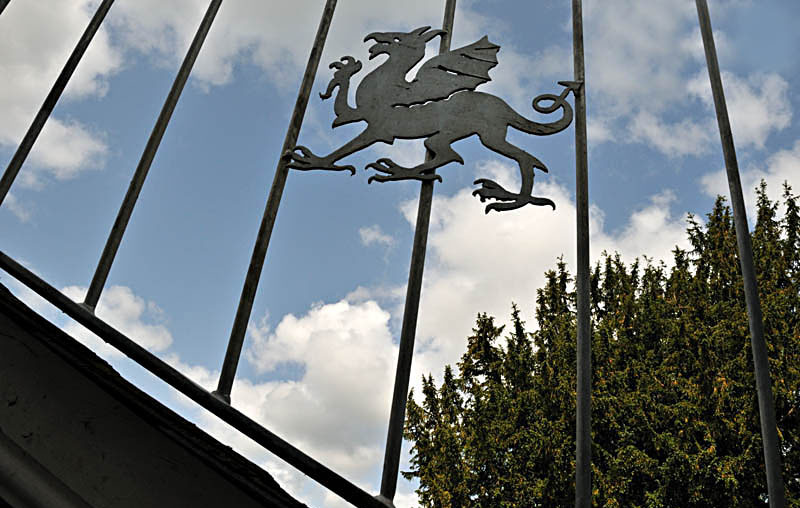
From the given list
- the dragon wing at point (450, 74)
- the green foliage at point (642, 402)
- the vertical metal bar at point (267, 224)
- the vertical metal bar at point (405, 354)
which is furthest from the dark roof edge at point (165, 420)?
the green foliage at point (642, 402)

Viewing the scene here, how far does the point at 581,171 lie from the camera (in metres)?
1.60

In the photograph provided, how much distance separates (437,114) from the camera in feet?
6.52

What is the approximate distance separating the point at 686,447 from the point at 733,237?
10.8 feet

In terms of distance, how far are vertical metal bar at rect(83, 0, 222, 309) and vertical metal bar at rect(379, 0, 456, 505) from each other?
71 cm

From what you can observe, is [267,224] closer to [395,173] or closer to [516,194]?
[395,173]

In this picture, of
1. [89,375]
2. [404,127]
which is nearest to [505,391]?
[404,127]

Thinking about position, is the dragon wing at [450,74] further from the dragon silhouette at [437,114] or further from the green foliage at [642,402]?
the green foliage at [642,402]

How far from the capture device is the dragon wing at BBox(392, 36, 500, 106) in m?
2.02

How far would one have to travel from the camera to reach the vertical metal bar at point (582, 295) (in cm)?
120

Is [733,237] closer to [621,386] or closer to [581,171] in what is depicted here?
[621,386]

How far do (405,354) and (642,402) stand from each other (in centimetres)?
781

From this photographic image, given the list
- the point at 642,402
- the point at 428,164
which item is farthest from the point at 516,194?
the point at 642,402

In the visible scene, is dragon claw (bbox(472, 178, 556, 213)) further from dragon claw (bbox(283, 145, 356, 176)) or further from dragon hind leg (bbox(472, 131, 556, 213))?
dragon claw (bbox(283, 145, 356, 176))

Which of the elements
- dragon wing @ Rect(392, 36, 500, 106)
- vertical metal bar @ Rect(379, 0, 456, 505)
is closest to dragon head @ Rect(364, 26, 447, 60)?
dragon wing @ Rect(392, 36, 500, 106)
